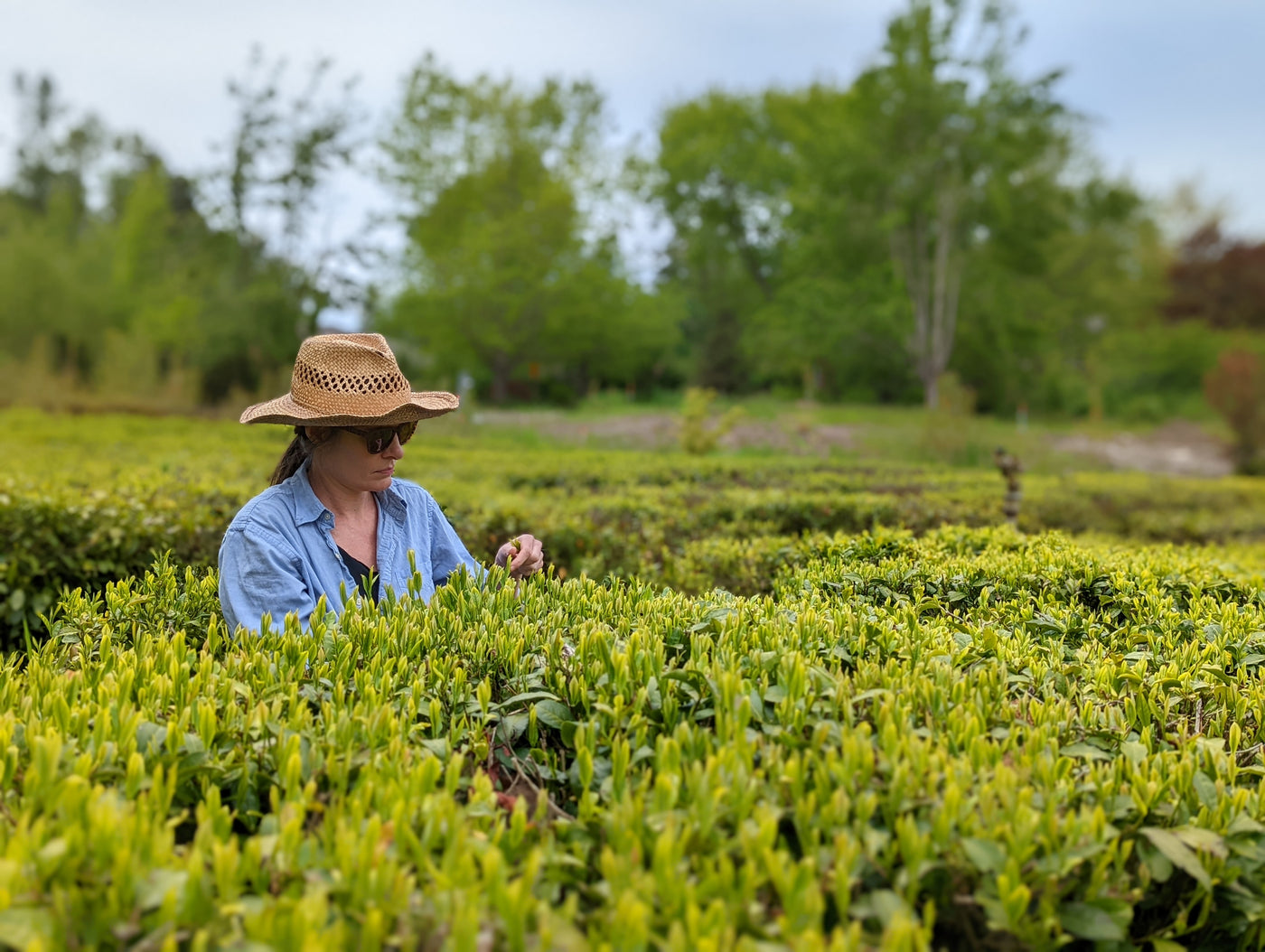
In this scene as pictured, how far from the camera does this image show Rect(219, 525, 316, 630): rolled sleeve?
2543mm

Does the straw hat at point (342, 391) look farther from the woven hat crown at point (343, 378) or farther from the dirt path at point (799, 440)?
the dirt path at point (799, 440)

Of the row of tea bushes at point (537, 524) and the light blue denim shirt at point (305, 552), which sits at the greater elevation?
the light blue denim shirt at point (305, 552)

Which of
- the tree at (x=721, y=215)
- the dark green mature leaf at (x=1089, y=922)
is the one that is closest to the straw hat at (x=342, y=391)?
the dark green mature leaf at (x=1089, y=922)

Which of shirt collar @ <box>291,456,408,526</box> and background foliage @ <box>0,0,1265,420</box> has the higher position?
background foliage @ <box>0,0,1265,420</box>

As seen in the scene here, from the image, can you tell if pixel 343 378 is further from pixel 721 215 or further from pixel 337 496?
pixel 721 215

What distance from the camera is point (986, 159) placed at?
2856 centimetres

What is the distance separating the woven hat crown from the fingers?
0.66 metres

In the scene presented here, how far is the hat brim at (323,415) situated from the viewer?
9.03 feet

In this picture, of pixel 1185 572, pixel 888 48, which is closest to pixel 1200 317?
pixel 888 48

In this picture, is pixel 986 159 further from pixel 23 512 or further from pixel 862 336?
pixel 23 512

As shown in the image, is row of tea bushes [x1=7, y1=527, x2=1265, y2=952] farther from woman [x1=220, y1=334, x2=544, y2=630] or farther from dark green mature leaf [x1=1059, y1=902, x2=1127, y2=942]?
woman [x1=220, y1=334, x2=544, y2=630]

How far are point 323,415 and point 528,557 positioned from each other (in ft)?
2.79

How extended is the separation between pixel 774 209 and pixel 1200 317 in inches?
828

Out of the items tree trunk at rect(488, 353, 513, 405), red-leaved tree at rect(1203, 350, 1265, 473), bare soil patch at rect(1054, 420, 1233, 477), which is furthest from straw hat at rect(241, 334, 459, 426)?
→ tree trunk at rect(488, 353, 513, 405)
